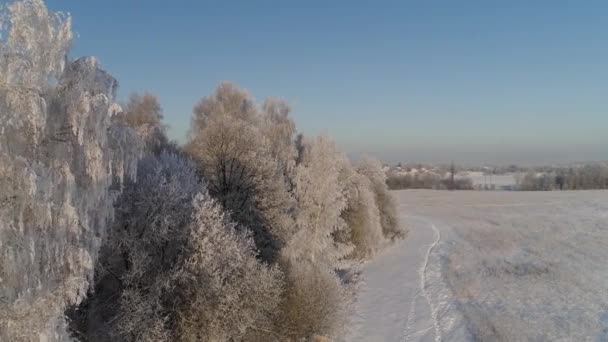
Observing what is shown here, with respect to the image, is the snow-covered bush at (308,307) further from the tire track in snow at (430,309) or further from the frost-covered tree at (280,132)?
the frost-covered tree at (280,132)

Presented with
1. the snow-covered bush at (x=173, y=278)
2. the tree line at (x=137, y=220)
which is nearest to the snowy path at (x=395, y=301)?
the tree line at (x=137, y=220)

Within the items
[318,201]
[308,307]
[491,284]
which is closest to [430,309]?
[491,284]

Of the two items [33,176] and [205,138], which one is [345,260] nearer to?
[205,138]

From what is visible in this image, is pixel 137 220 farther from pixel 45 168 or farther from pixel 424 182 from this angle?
pixel 424 182

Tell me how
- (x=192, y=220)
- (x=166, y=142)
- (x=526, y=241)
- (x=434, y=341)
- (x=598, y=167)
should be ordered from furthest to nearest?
(x=598, y=167) < (x=526, y=241) < (x=166, y=142) < (x=434, y=341) < (x=192, y=220)

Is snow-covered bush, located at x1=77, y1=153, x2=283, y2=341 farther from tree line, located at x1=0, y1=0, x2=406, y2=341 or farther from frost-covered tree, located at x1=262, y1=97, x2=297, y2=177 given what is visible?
frost-covered tree, located at x1=262, y1=97, x2=297, y2=177

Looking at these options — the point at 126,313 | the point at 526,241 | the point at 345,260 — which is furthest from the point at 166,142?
the point at 526,241

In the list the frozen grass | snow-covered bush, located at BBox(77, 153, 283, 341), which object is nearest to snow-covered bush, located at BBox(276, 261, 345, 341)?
snow-covered bush, located at BBox(77, 153, 283, 341)
